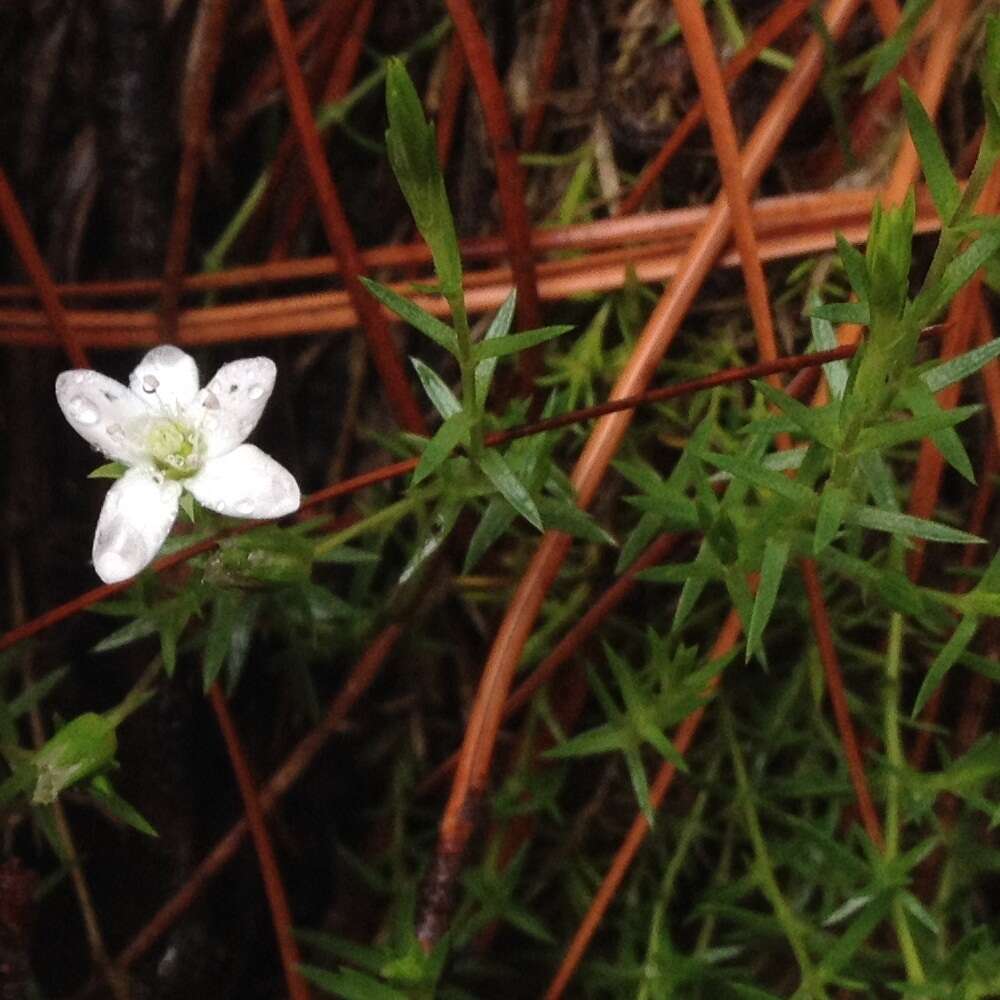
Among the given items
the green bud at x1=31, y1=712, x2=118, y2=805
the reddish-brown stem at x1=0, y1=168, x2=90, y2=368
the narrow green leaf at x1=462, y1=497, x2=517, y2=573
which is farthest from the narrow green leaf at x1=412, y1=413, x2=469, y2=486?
the reddish-brown stem at x1=0, y1=168, x2=90, y2=368

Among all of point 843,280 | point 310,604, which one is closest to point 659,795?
point 310,604

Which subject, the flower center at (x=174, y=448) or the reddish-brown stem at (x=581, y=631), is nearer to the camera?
the flower center at (x=174, y=448)

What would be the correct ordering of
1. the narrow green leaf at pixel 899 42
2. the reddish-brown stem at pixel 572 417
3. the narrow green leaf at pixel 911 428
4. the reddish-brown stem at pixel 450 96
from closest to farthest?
the narrow green leaf at pixel 911 428 < the reddish-brown stem at pixel 572 417 < the narrow green leaf at pixel 899 42 < the reddish-brown stem at pixel 450 96

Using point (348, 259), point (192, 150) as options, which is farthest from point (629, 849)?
point (192, 150)

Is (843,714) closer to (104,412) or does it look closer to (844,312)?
(844,312)

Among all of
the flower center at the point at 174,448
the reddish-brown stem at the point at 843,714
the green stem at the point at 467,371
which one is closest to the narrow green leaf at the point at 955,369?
the reddish-brown stem at the point at 843,714

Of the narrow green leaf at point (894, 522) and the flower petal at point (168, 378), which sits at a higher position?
the flower petal at point (168, 378)

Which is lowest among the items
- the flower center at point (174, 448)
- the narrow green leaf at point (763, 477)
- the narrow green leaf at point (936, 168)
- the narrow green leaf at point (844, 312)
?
the narrow green leaf at point (763, 477)

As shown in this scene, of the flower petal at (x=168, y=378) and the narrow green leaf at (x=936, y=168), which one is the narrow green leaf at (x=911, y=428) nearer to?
the narrow green leaf at (x=936, y=168)
